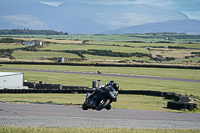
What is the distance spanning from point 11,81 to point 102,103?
39454mm

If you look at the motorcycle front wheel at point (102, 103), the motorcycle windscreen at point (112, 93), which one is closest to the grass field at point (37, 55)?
the motorcycle front wheel at point (102, 103)

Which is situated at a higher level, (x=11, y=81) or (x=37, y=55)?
(x=37, y=55)

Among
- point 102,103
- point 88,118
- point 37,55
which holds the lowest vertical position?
point 88,118

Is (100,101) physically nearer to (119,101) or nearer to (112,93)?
(112,93)

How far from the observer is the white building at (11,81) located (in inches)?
1903

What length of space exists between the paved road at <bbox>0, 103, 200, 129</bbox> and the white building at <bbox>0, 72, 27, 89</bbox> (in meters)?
22.3

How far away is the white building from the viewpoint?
48.3m

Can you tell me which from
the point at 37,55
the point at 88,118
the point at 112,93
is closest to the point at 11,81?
the point at 88,118

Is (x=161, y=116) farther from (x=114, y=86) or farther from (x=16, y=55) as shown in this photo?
(x=16, y=55)

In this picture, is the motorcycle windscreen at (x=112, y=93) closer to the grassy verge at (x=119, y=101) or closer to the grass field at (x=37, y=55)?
the grassy verge at (x=119, y=101)

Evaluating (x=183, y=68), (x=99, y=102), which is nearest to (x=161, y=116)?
(x=99, y=102)

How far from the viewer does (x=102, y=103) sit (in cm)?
1324

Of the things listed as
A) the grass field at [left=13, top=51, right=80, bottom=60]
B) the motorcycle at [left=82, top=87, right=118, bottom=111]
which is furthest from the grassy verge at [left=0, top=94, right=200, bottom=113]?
the grass field at [left=13, top=51, right=80, bottom=60]

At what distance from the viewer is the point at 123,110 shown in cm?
2684
